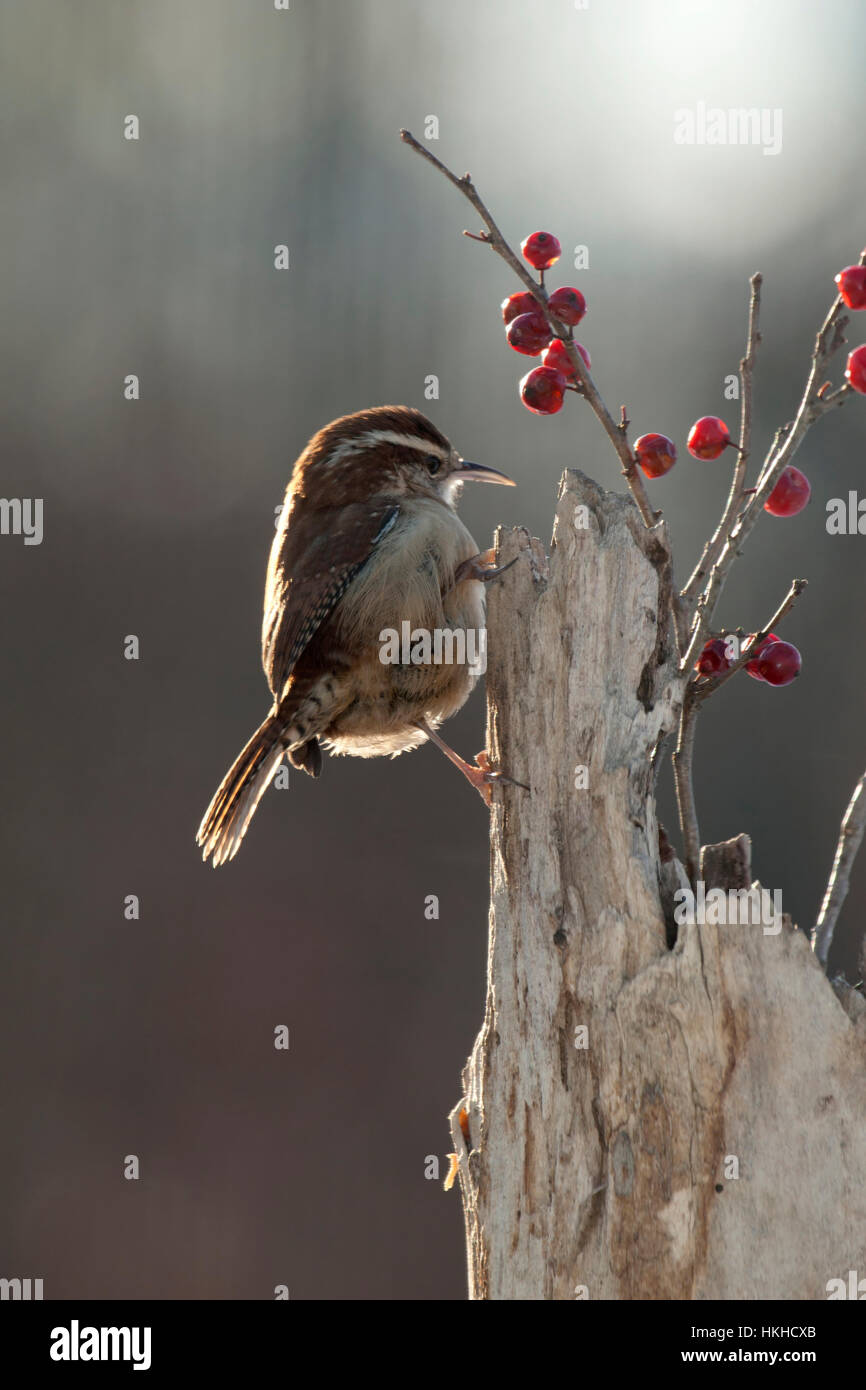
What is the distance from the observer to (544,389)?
232 cm

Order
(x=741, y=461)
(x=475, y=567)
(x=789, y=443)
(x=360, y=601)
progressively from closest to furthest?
(x=789, y=443)
(x=741, y=461)
(x=475, y=567)
(x=360, y=601)

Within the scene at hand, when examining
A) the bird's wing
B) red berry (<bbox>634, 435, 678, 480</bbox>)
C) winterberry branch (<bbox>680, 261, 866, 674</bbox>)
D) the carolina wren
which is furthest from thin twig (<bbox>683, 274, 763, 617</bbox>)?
the bird's wing

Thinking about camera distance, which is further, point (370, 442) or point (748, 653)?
point (370, 442)

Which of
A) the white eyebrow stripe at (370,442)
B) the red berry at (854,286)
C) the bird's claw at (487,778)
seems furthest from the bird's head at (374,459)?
the red berry at (854,286)

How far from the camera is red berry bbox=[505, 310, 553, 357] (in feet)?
7.72

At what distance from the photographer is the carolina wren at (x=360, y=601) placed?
3070 mm

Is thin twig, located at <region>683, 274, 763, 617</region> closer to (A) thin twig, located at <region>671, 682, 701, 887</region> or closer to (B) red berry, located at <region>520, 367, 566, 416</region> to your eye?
(A) thin twig, located at <region>671, 682, 701, 887</region>

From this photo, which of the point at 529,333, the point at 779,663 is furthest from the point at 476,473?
the point at 779,663

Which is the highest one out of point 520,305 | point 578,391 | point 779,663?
point 520,305

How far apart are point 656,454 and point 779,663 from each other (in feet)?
1.49

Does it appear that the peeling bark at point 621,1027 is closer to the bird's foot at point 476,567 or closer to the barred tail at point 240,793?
the bird's foot at point 476,567

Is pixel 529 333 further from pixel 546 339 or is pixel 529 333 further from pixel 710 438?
pixel 710 438

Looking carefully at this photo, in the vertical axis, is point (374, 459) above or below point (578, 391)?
above
